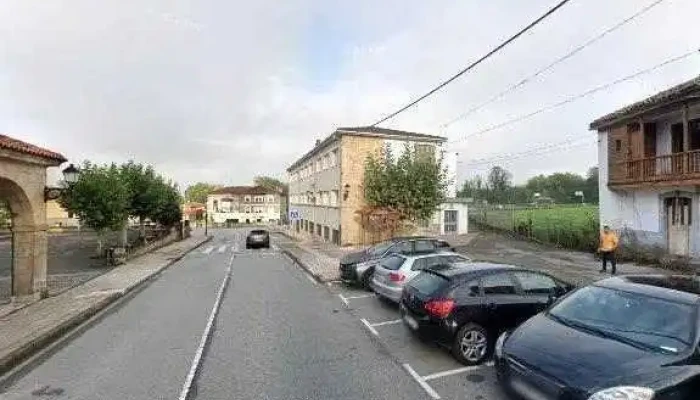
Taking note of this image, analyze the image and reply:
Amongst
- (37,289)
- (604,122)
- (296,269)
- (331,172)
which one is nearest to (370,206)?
(331,172)

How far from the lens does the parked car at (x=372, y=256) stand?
15859mm

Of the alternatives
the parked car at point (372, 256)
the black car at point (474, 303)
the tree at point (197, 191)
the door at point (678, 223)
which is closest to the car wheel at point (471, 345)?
the black car at point (474, 303)

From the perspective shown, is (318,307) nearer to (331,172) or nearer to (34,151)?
(34,151)

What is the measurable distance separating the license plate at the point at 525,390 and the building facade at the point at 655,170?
15.3 metres

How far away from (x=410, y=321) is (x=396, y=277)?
3.31 metres

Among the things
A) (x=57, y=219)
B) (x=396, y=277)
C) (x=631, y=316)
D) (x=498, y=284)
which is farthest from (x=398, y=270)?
(x=57, y=219)

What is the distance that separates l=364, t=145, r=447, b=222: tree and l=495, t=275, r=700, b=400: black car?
70.6 feet

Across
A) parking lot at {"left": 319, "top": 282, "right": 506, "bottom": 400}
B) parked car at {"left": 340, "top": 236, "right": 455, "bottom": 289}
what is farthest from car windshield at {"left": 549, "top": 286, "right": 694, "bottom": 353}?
parked car at {"left": 340, "top": 236, "right": 455, "bottom": 289}

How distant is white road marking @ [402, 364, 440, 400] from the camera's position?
670 cm

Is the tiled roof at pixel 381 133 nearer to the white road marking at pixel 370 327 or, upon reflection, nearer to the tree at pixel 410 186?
the tree at pixel 410 186

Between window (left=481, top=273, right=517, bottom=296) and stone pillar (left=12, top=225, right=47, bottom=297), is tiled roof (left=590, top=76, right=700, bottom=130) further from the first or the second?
stone pillar (left=12, top=225, right=47, bottom=297)

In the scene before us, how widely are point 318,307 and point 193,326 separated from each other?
10.5ft

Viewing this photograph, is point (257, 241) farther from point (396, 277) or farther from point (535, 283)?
point (535, 283)

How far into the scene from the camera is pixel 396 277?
12195 millimetres
